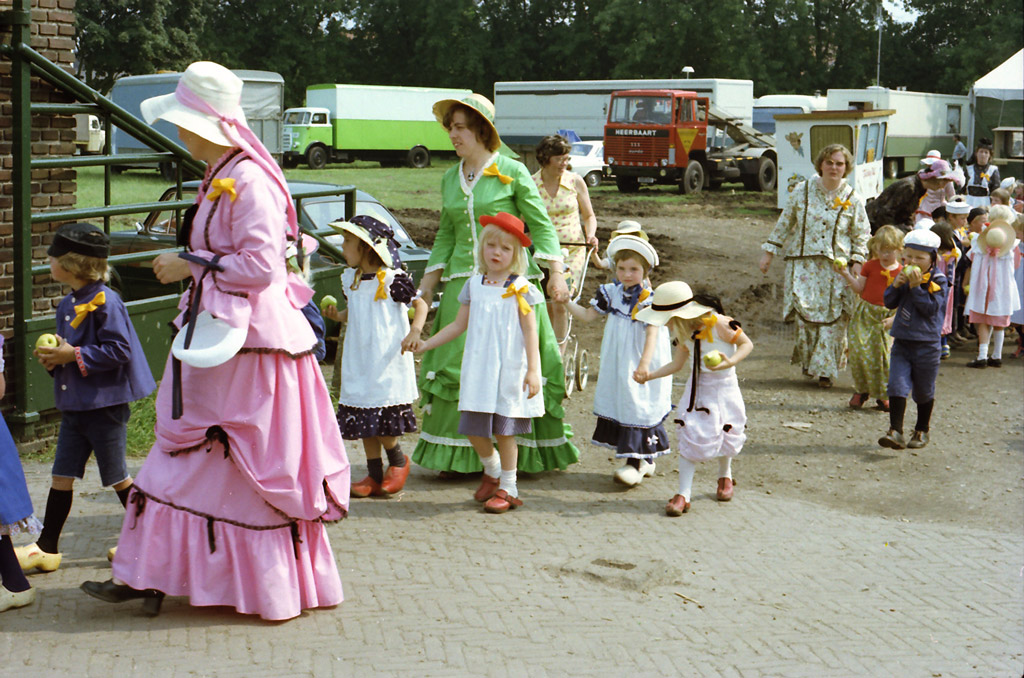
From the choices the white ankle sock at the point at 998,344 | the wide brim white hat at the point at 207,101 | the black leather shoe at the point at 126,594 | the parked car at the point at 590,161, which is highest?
the parked car at the point at 590,161

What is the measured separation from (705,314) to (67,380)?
325 centimetres

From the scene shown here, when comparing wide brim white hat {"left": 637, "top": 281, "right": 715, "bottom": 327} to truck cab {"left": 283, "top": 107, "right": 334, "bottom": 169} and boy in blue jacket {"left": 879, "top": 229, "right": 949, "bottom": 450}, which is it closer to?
boy in blue jacket {"left": 879, "top": 229, "right": 949, "bottom": 450}

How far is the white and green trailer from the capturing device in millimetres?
36562

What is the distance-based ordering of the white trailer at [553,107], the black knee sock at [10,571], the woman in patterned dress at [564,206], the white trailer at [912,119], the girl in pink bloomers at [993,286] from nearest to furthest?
the black knee sock at [10,571] < the woman in patterned dress at [564,206] < the girl in pink bloomers at [993,286] < the white trailer at [912,119] < the white trailer at [553,107]

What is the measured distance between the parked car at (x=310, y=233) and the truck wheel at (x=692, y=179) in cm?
2000

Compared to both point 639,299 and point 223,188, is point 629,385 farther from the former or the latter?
point 223,188

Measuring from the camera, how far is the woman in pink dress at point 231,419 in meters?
4.36

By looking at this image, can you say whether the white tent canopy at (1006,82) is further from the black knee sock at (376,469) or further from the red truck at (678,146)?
the black knee sock at (376,469)

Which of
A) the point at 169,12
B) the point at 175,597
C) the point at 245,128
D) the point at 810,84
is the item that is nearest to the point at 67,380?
the point at 175,597

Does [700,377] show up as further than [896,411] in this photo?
No

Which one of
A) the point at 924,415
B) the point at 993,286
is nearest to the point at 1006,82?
the point at 993,286

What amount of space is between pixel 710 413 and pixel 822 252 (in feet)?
12.3

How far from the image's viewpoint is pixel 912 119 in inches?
1359

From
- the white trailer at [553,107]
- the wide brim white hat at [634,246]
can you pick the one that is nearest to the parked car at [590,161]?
the white trailer at [553,107]
